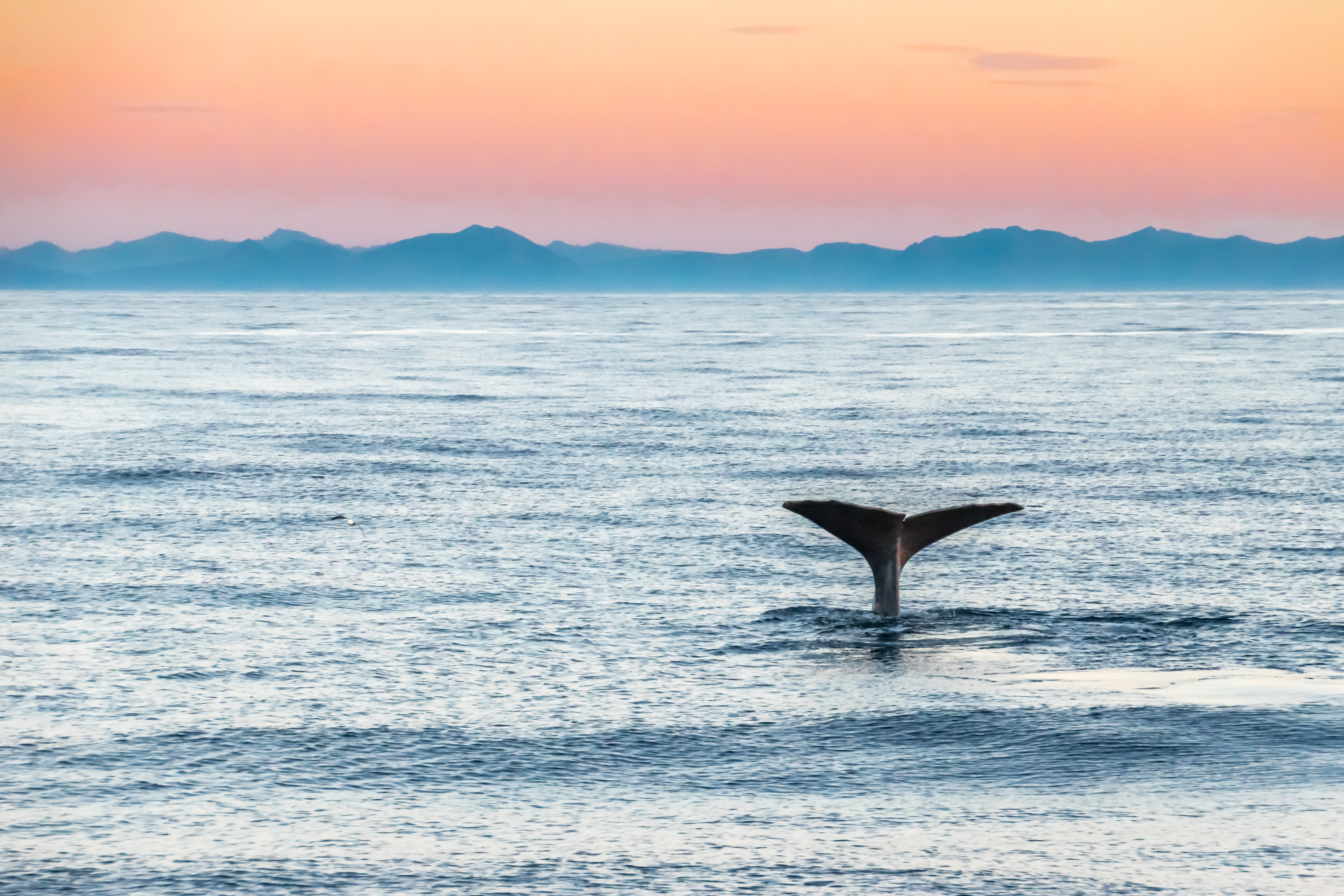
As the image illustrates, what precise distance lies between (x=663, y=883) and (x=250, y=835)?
87.2 inches

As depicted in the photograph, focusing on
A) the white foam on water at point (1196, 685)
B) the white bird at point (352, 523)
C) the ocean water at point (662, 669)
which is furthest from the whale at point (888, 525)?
the white bird at point (352, 523)

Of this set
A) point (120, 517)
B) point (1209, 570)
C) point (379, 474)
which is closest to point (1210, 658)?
point (1209, 570)

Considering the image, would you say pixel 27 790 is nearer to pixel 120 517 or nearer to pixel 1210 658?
pixel 1210 658

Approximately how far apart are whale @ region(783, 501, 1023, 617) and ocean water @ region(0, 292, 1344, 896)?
0.62 m

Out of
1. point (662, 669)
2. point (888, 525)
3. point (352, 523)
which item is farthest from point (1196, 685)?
point (352, 523)

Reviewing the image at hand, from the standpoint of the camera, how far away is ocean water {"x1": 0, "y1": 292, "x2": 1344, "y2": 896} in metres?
7.65

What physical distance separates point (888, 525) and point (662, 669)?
2.36m

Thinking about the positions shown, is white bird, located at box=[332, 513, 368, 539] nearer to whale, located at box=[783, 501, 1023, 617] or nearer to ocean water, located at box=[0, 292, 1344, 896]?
ocean water, located at box=[0, 292, 1344, 896]

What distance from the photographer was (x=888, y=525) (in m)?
12.4

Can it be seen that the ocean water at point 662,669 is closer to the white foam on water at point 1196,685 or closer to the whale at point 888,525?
the white foam on water at point 1196,685

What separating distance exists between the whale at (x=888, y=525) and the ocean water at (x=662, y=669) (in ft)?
2.05

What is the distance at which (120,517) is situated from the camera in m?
19.3

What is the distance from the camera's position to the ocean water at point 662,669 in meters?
7.65

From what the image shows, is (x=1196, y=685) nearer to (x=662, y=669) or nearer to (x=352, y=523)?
(x=662, y=669)
